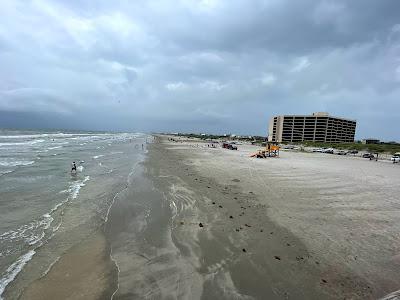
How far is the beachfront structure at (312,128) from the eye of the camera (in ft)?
442

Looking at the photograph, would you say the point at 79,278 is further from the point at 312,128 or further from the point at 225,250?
the point at 312,128

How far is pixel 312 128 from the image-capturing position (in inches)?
5394

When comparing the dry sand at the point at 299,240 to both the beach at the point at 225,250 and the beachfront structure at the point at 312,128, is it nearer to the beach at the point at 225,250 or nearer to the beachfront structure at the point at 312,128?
the beach at the point at 225,250

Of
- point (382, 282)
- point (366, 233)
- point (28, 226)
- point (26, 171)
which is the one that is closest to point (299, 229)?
point (366, 233)

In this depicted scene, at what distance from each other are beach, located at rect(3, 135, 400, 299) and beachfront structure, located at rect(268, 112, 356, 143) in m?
128

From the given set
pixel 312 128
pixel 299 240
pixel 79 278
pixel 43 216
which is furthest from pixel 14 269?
pixel 312 128

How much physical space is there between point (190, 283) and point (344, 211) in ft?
30.9

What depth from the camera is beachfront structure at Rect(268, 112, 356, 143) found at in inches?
5300

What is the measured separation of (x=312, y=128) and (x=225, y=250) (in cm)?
13939

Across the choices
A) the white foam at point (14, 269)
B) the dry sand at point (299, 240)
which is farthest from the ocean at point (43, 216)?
the dry sand at point (299, 240)

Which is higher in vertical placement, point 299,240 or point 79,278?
point 299,240

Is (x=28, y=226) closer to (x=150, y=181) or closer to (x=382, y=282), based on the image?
(x=150, y=181)

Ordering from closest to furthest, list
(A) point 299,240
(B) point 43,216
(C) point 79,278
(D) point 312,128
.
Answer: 1. (C) point 79,278
2. (A) point 299,240
3. (B) point 43,216
4. (D) point 312,128

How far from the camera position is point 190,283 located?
7.09 metres
